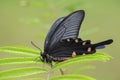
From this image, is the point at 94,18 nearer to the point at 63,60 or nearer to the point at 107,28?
the point at 107,28

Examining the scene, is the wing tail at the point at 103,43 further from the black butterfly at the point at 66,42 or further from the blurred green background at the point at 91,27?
the blurred green background at the point at 91,27

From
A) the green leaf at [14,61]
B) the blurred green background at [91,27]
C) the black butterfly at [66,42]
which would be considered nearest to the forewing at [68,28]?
the black butterfly at [66,42]

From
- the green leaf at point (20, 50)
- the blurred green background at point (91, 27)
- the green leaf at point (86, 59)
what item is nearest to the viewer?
the green leaf at point (86, 59)

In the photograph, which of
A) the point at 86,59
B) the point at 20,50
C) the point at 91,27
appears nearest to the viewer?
the point at 86,59

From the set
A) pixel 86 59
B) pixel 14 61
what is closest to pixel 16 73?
pixel 14 61

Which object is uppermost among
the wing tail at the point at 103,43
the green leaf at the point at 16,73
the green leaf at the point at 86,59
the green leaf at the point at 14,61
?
the wing tail at the point at 103,43

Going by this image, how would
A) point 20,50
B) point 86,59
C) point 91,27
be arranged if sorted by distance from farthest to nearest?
point 91,27
point 20,50
point 86,59

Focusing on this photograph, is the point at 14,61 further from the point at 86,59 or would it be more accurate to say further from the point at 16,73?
the point at 86,59
